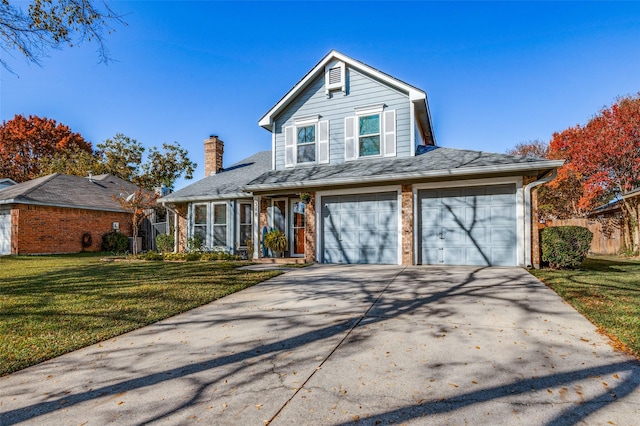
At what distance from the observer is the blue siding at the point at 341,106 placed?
11336mm

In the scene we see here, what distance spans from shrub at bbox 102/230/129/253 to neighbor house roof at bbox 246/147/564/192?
12178mm

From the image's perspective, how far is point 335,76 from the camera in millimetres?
12273

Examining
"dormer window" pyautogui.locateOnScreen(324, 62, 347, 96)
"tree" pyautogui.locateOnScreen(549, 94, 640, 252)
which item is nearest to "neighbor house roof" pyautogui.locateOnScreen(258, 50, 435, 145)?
"dormer window" pyautogui.locateOnScreen(324, 62, 347, 96)

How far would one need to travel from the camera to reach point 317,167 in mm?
12203

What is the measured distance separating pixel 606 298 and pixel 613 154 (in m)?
16.6

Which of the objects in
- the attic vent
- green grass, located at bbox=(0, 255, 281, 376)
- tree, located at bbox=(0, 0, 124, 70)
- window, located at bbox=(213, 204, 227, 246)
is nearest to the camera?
green grass, located at bbox=(0, 255, 281, 376)

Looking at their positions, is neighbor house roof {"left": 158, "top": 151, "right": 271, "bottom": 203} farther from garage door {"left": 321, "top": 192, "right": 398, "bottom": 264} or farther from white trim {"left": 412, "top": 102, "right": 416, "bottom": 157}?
white trim {"left": 412, "top": 102, "right": 416, "bottom": 157}

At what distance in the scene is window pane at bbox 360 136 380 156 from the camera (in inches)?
459

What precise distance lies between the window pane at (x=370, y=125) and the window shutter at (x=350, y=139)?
278 millimetres

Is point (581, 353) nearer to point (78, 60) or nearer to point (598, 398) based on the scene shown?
point (598, 398)

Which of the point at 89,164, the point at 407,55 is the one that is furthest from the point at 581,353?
the point at 89,164

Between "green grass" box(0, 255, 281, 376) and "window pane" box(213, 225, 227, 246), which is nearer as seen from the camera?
"green grass" box(0, 255, 281, 376)

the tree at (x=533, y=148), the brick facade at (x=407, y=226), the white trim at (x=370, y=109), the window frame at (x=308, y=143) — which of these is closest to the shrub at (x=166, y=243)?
the window frame at (x=308, y=143)

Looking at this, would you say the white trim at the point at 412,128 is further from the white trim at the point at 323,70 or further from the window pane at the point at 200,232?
the window pane at the point at 200,232
